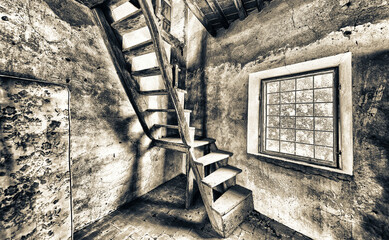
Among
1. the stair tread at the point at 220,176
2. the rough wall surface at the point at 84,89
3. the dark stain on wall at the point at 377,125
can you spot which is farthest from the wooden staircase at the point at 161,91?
the dark stain on wall at the point at 377,125

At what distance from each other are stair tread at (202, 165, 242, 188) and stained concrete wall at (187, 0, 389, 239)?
0.91 feet

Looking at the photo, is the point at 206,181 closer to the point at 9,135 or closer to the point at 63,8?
the point at 9,135

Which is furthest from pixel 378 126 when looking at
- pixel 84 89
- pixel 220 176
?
pixel 84 89

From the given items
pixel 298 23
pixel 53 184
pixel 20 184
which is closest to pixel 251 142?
pixel 298 23

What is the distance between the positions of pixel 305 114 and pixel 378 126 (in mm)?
781

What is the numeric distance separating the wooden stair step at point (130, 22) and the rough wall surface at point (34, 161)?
1083 mm

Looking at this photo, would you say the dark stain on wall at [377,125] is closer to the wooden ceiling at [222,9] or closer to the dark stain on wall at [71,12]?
the wooden ceiling at [222,9]

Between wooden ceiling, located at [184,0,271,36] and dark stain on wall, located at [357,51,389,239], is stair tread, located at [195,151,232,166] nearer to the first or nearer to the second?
dark stain on wall, located at [357,51,389,239]

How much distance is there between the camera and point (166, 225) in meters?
2.29

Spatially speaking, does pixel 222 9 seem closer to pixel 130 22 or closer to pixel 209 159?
pixel 130 22

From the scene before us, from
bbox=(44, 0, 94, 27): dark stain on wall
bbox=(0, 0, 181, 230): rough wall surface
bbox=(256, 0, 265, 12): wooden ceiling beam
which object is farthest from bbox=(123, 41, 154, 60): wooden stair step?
bbox=(256, 0, 265, 12): wooden ceiling beam

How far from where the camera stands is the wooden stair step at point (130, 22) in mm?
1702

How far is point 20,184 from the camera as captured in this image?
1260 mm

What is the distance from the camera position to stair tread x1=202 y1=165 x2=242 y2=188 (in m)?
2.14
